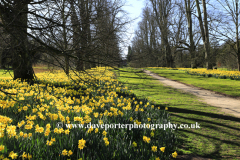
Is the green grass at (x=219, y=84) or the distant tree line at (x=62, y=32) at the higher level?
the distant tree line at (x=62, y=32)

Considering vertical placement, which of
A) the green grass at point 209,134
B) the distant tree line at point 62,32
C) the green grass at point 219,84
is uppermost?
the distant tree line at point 62,32

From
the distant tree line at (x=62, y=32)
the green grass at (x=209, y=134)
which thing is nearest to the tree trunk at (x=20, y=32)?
the distant tree line at (x=62, y=32)

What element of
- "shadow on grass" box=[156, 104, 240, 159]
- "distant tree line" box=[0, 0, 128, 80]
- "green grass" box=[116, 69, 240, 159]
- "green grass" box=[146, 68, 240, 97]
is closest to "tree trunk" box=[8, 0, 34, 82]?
"distant tree line" box=[0, 0, 128, 80]

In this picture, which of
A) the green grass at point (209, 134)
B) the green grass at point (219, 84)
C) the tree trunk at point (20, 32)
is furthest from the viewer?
the green grass at point (219, 84)

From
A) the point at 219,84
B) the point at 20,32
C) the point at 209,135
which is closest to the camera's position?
the point at 20,32

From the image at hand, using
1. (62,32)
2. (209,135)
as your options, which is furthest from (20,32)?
(209,135)

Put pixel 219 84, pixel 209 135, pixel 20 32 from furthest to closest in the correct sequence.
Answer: pixel 219 84 < pixel 209 135 < pixel 20 32

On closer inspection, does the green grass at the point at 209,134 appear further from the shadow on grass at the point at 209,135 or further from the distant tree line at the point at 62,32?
the distant tree line at the point at 62,32

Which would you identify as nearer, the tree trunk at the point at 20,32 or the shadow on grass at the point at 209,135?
the tree trunk at the point at 20,32

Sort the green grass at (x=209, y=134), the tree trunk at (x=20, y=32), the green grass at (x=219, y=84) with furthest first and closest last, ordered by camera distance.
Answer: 1. the green grass at (x=219, y=84)
2. the green grass at (x=209, y=134)
3. the tree trunk at (x=20, y=32)

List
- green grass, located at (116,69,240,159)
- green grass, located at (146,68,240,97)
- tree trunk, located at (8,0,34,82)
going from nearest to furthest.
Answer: tree trunk, located at (8,0,34,82) → green grass, located at (116,69,240,159) → green grass, located at (146,68,240,97)

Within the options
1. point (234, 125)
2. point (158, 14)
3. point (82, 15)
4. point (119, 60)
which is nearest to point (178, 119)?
point (234, 125)

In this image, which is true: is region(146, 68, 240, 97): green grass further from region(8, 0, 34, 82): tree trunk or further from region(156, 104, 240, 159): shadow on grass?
region(8, 0, 34, 82): tree trunk

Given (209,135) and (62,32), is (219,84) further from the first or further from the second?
(62,32)
